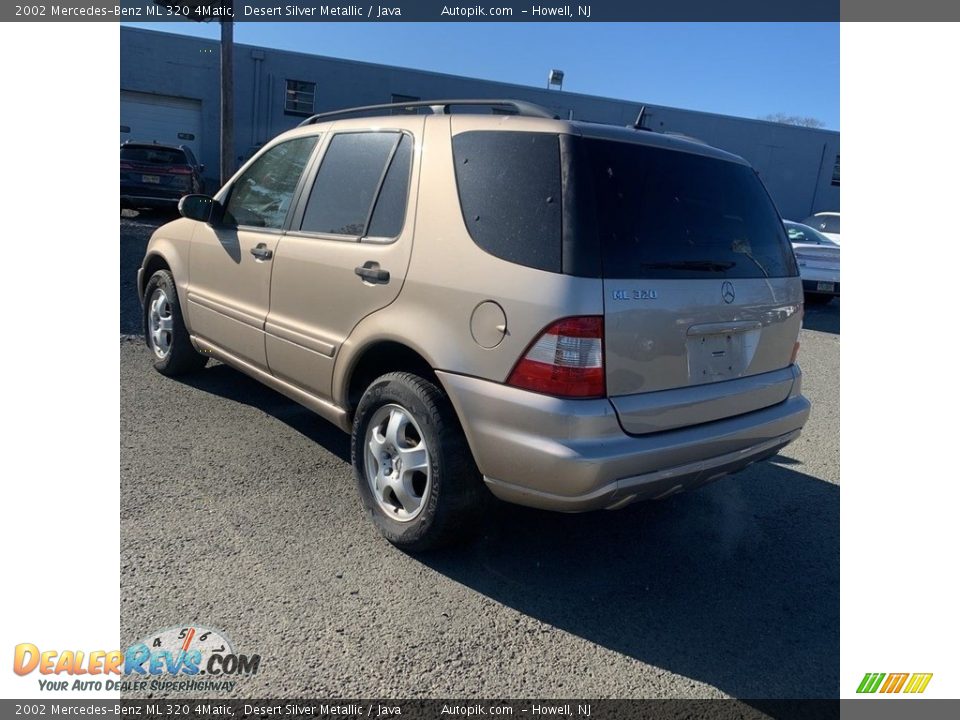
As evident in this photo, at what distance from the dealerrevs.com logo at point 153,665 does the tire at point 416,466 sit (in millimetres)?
882

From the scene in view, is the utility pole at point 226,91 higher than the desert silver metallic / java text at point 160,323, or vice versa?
the utility pole at point 226,91

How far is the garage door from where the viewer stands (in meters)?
20.6

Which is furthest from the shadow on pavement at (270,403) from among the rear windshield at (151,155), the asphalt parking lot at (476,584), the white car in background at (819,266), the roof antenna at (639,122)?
the rear windshield at (151,155)

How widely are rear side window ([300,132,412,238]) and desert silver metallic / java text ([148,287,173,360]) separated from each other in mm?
2003

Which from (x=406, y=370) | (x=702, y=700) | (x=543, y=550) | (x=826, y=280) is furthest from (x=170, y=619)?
(x=826, y=280)

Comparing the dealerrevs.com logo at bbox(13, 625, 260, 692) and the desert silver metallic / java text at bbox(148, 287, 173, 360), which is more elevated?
the desert silver metallic / java text at bbox(148, 287, 173, 360)

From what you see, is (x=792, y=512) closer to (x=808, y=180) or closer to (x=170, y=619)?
(x=170, y=619)

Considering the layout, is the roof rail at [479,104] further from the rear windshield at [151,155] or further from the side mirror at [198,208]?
the rear windshield at [151,155]

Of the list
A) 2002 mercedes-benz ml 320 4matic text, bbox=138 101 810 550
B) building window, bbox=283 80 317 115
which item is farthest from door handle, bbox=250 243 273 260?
building window, bbox=283 80 317 115

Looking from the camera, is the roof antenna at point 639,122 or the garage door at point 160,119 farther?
the garage door at point 160,119

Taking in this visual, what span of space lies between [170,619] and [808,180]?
2973 cm

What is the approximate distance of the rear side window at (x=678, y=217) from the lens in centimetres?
279

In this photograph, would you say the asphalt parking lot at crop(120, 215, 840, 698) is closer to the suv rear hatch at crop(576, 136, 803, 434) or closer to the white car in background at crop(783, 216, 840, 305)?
the suv rear hatch at crop(576, 136, 803, 434)

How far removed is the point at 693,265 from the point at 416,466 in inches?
57.0
